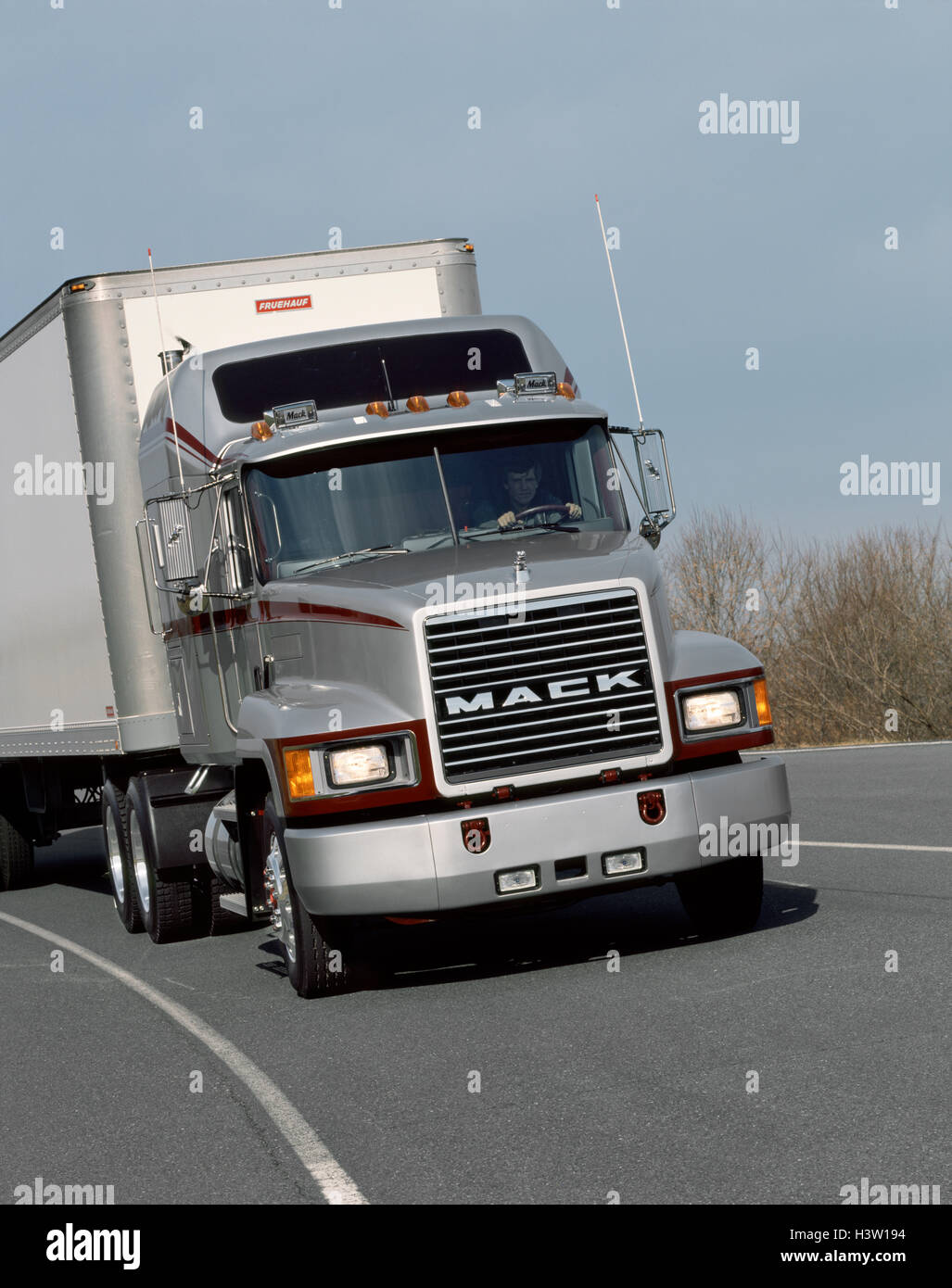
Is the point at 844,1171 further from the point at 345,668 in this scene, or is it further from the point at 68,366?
the point at 68,366

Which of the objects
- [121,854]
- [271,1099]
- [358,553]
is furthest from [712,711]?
[121,854]

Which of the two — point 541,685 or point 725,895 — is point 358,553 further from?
point 725,895

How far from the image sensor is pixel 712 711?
9.16 m

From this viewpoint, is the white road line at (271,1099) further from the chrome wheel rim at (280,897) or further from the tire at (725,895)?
the tire at (725,895)

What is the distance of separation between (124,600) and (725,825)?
16.4 ft

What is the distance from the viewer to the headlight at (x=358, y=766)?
8.73 meters

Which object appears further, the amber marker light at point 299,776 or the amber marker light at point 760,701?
the amber marker light at point 760,701

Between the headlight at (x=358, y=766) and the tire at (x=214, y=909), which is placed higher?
the headlight at (x=358, y=766)

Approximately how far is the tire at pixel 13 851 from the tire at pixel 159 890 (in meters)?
5.46

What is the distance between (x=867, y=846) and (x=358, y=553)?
5110 millimetres

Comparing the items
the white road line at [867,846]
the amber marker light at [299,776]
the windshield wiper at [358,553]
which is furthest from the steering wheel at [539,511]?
the white road line at [867,846]

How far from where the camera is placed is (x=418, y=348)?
428 inches
